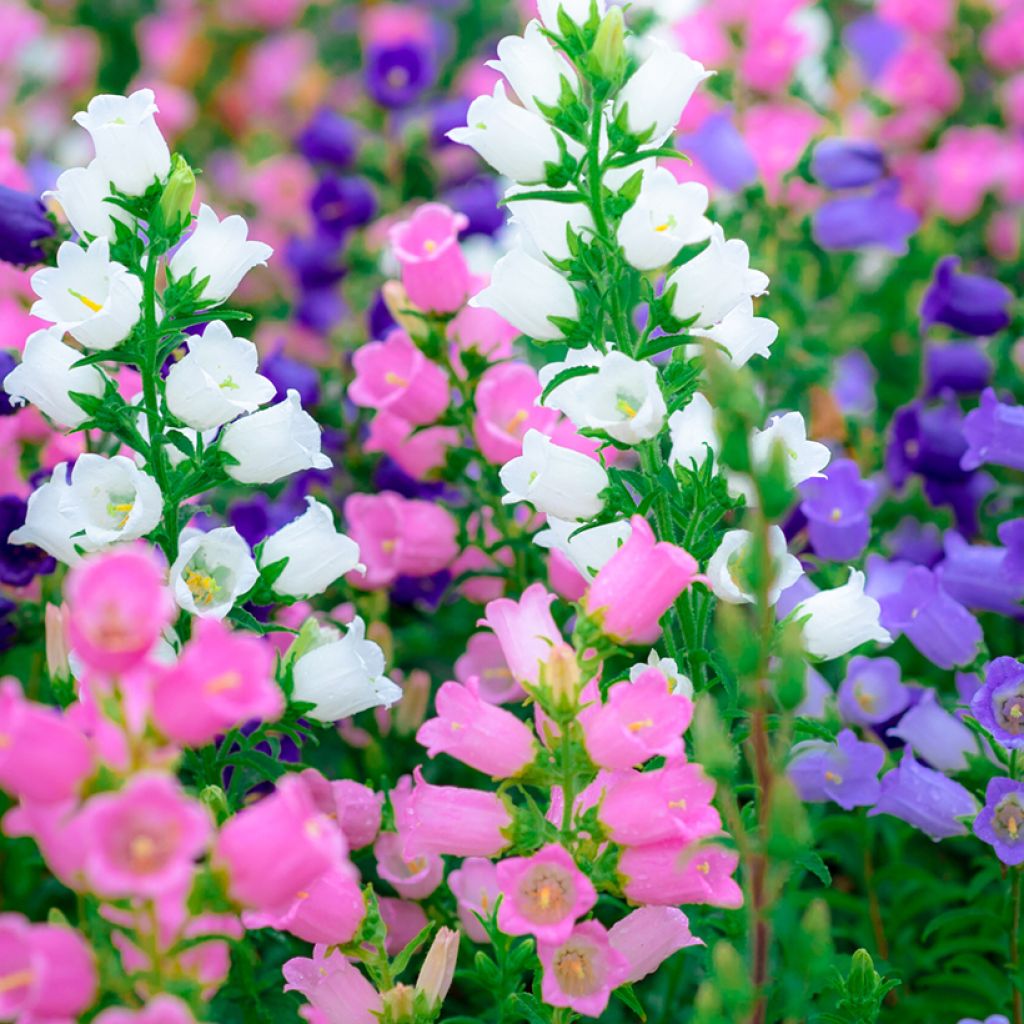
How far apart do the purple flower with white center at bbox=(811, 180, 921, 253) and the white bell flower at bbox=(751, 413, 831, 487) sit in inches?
62.2

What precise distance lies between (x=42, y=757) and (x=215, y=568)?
602 millimetres

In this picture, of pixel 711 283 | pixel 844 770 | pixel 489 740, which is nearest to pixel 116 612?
pixel 489 740

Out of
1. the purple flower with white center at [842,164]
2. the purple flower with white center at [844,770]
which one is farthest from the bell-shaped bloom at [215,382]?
the purple flower with white center at [842,164]

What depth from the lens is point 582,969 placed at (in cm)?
155

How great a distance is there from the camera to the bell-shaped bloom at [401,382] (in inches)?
89.8

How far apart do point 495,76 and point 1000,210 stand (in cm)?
177

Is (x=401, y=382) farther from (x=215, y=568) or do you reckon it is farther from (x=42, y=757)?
(x=42, y=757)

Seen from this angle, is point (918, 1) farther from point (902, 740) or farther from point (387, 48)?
point (902, 740)

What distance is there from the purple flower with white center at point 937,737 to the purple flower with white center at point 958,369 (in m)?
0.87

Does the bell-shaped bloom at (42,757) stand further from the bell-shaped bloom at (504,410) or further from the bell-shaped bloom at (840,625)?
the bell-shaped bloom at (504,410)

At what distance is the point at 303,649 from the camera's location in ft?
5.84

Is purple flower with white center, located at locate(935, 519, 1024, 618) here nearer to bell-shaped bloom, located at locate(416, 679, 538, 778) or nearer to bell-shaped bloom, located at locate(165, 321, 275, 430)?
bell-shaped bloom, located at locate(416, 679, 538, 778)

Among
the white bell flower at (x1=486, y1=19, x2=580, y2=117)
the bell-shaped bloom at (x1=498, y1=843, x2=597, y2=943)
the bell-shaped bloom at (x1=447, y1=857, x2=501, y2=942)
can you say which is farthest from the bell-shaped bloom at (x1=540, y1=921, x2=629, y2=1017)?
the white bell flower at (x1=486, y1=19, x2=580, y2=117)

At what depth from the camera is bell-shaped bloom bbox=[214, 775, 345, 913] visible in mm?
1195
